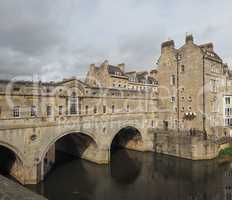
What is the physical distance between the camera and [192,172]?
2469 cm

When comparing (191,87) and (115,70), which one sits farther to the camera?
(115,70)

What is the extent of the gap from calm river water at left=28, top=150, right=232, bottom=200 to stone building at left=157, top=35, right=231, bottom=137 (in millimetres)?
8162

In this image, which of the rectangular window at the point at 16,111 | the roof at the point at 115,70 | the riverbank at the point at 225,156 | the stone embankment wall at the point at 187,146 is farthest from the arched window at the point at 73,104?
the roof at the point at 115,70

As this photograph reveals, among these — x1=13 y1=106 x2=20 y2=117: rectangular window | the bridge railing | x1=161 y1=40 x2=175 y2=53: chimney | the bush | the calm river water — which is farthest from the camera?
x1=161 y1=40 x2=175 y2=53: chimney

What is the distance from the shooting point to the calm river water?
63.9ft

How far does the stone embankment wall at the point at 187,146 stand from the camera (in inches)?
1107

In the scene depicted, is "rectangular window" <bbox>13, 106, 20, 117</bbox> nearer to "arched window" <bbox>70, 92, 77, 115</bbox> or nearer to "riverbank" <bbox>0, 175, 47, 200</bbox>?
"arched window" <bbox>70, 92, 77, 115</bbox>

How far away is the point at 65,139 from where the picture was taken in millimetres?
32969

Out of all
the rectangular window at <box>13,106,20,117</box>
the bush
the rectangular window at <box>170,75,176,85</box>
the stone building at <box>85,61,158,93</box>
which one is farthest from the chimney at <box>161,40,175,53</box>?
the rectangular window at <box>13,106,20,117</box>

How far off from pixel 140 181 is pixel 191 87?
17.7m

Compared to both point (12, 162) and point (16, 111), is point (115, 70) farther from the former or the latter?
point (12, 162)

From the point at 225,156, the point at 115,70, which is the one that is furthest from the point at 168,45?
the point at 225,156

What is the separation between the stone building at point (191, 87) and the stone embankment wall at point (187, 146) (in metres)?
4.66

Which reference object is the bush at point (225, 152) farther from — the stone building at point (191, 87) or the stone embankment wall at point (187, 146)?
the stone building at point (191, 87)
